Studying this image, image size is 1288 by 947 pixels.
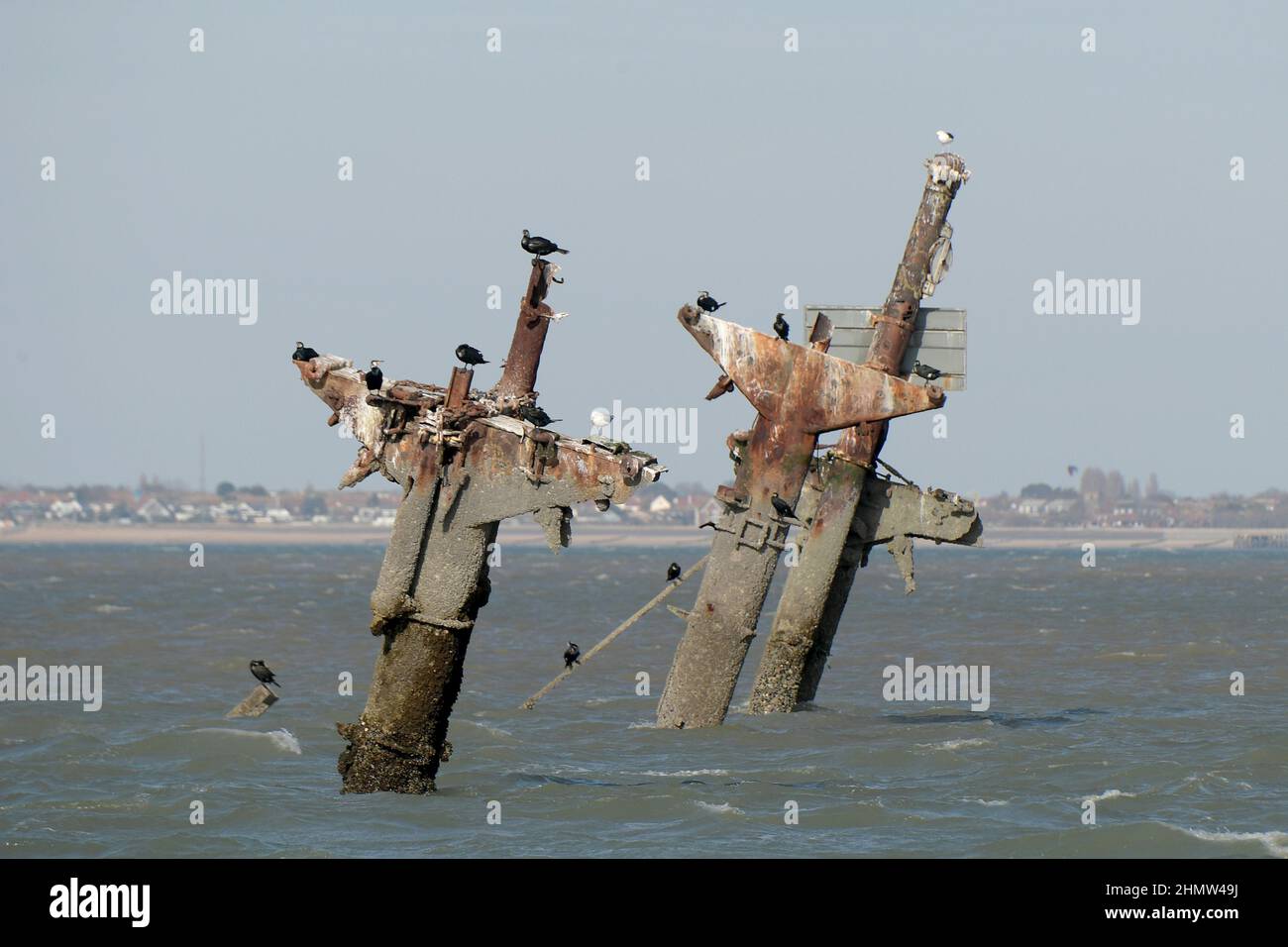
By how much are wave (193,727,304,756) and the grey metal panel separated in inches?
351

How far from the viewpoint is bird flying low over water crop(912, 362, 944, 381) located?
2609 centimetres

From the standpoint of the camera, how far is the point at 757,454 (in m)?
23.8

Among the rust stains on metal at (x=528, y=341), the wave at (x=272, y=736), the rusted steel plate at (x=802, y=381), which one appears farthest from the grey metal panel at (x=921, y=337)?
the wave at (x=272, y=736)

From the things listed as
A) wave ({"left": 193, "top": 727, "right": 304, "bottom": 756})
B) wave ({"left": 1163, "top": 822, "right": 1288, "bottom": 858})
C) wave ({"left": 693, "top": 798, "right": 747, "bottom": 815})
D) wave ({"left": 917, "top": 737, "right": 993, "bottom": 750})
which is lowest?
wave ({"left": 1163, "top": 822, "right": 1288, "bottom": 858})

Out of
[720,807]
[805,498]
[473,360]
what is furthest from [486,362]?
[805,498]

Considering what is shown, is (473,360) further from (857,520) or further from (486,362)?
(857,520)

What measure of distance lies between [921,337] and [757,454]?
12.6ft

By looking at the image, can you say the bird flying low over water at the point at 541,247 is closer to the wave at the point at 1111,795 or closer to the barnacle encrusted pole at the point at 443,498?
the barnacle encrusted pole at the point at 443,498

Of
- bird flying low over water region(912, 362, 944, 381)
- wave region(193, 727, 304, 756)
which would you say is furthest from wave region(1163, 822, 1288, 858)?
wave region(193, 727, 304, 756)

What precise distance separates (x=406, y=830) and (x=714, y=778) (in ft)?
16.1

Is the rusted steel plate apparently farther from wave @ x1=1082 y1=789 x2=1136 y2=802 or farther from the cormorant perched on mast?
wave @ x1=1082 y1=789 x2=1136 y2=802

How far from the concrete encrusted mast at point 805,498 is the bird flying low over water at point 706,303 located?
0.86 feet

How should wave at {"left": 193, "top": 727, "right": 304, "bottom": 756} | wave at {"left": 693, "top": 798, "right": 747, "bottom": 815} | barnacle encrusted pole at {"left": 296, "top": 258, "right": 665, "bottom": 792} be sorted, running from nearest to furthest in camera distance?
barnacle encrusted pole at {"left": 296, "top": 258, "right": 665, "bottom": 792}
wave at {"left": 693, "top": 798, "right": 747, "bottom": 815}
wave at {"left": 193, "top": 727, "right": 304, "bottom": 756}
